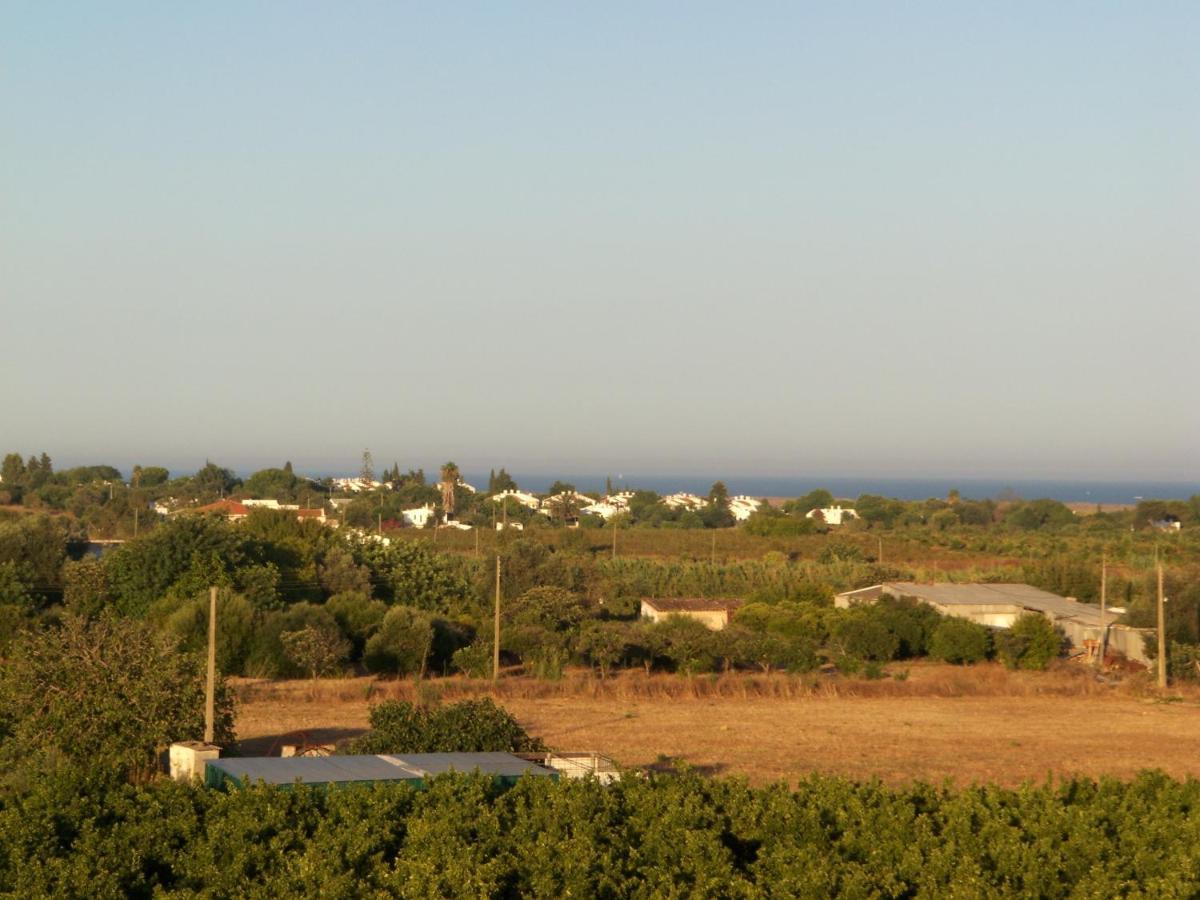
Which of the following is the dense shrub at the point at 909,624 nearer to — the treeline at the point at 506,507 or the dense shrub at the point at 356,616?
the dense shrub at the point at 356,616

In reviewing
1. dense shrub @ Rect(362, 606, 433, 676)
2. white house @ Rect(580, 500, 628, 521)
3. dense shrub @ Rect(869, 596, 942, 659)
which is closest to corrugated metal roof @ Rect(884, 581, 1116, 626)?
dense shrub @ Rect(869, 596, 942, 659)

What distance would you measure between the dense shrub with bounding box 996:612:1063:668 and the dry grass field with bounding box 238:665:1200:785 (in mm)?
1682

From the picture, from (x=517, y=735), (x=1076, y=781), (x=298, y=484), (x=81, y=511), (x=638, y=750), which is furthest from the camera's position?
(x=298, y=484)

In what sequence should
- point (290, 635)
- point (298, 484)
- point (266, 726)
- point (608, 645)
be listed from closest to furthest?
point (266, 726) < point (290, 635) < point (608, 645) < point (298, 484)

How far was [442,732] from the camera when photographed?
58.1 feet

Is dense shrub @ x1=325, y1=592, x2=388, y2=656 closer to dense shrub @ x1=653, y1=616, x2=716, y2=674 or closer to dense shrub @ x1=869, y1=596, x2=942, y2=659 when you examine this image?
dense shrub @ x1=653, y1=616, x2=716, y2=674

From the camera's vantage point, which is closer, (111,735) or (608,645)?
(111,735)

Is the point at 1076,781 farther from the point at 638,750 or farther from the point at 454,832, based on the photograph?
the point at 638,750

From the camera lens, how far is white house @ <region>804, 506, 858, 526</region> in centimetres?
10250

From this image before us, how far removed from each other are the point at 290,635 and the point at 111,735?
14.1 m

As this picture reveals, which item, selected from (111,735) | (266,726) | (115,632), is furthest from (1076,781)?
(266,726)

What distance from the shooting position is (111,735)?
16625 mm

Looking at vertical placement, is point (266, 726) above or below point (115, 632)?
below

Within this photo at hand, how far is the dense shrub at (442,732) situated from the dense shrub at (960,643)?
20.5 metres
